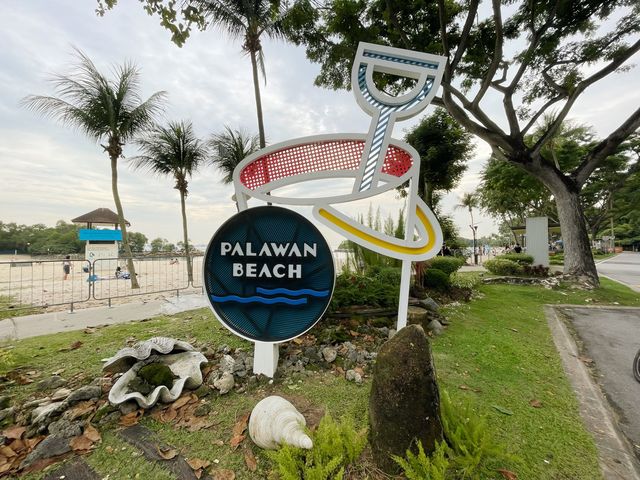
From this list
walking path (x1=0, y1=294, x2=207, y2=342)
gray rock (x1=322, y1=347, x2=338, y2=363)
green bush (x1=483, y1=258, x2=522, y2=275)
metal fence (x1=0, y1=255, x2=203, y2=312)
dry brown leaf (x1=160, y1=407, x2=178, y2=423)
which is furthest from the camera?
green bush (x1=483, y1=258, x2=522, y2=275)

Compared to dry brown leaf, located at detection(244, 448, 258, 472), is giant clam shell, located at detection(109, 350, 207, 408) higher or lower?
higher

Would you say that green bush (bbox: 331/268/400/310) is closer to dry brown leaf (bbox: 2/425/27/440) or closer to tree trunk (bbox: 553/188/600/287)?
dry brown leaf (bbox: 2/425/27/440)

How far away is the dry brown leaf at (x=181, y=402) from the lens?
2.24m

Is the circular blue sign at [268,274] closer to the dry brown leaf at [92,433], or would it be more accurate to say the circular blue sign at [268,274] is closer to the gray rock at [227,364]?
the gray rock at [227,364]

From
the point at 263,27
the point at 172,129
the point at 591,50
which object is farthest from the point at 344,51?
the point at 591,50

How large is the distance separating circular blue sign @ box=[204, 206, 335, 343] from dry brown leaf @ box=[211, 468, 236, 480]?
1.18 meters

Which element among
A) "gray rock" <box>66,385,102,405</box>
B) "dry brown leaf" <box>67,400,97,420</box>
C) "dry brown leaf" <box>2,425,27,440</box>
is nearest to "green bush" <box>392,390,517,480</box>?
"dry brown leaf" <box>67,400,97,420</box>

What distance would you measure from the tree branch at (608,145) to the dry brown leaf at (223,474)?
1310 centimetres

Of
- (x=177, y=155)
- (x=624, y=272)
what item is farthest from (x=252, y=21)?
(x=624, y=272)

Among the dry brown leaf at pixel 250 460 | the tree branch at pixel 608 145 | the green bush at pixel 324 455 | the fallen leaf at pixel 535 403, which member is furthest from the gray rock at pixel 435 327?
the tree branch at pixel 608 145

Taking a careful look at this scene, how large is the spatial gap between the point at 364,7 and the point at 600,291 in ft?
39.2

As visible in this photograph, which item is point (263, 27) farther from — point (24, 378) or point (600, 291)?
point (600, 291)

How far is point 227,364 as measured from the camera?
9.20 feet

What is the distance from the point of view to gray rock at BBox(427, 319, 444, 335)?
417 centimetres
